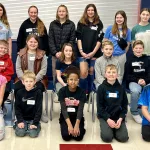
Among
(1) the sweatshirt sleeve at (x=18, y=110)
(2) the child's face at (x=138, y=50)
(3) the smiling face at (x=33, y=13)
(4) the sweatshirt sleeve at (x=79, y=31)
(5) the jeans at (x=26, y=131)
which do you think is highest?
(3) the smiling face at (x=33, y=13)

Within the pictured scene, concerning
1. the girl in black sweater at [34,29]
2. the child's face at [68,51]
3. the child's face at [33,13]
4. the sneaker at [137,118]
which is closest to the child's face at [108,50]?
the child's face at [68,51]

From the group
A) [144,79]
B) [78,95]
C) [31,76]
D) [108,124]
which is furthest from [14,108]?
[144,79]

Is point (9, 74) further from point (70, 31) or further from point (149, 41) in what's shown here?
point (149, 41)

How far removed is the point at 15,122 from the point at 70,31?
1598 millimetres

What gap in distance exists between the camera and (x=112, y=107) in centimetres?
365

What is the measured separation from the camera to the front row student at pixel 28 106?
3.56m

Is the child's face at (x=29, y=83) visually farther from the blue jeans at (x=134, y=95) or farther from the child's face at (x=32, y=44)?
the blue jeans at (x=134, y=95)

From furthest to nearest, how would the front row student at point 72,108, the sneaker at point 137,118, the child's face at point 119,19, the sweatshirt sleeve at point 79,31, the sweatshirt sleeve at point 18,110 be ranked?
1. the sweatshirt sleeve at point 79,31
2. the child's face at point 119,19
3. the sneaker at point 137,118
4. the sweatshirt sleeve at point 18,110
5. the front row student at point 72,108

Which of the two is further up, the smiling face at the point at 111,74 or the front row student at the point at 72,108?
the smiling face at the point at 111,74

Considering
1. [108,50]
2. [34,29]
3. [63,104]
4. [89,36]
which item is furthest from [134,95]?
[34,29]

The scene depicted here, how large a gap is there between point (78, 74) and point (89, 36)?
1.13 metres

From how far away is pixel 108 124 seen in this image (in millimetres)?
3574

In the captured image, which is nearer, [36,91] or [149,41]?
[36,91]

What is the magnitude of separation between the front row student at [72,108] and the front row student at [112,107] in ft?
0.75
